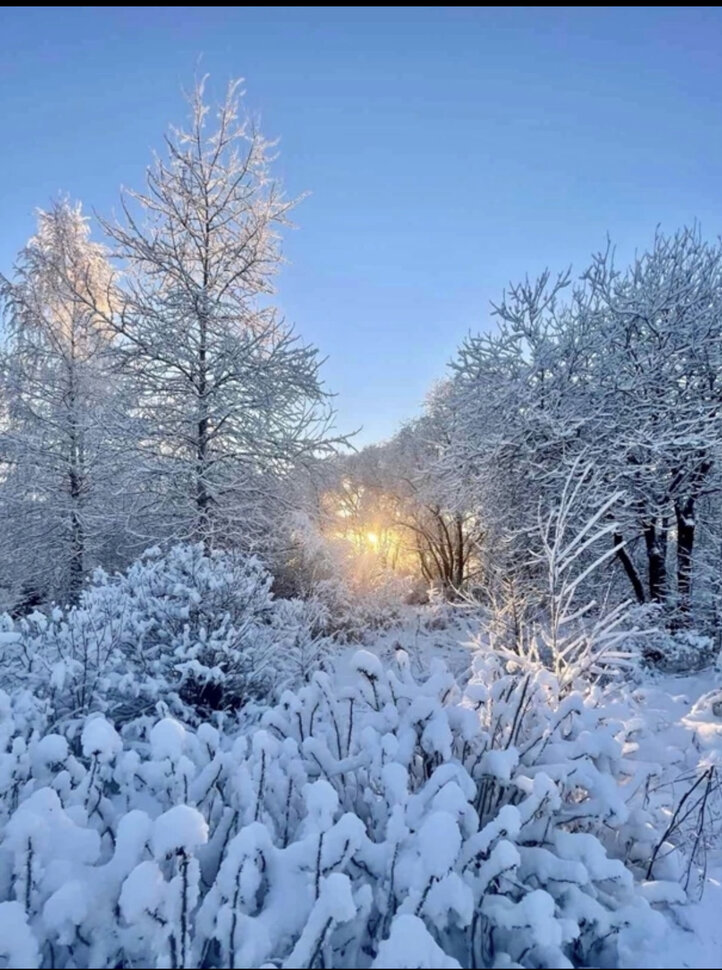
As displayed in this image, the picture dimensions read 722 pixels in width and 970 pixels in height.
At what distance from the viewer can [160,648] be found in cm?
457

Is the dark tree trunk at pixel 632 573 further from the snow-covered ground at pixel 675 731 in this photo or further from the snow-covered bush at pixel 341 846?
the snow-covered bush at pixel 341 846

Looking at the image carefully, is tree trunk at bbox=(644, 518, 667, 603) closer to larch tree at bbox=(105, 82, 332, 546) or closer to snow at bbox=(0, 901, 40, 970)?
larch tree at bbox=(105, 82, 332, 546)

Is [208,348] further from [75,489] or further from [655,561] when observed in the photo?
[655,561]

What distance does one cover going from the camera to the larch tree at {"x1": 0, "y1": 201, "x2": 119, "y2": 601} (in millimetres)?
10078

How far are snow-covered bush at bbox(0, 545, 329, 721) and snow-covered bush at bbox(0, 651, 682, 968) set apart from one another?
135cm

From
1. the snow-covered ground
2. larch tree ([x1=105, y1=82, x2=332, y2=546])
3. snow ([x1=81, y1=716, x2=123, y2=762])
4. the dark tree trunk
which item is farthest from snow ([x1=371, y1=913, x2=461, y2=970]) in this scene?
the dark tree trunk

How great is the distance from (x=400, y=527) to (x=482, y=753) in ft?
58.2

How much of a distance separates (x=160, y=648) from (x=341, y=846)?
3.43 meters

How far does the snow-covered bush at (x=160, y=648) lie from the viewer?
3955 millimetres

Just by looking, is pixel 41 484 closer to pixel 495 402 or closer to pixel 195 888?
pixel 495 402

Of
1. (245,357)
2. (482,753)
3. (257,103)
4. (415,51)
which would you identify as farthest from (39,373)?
(482,753)

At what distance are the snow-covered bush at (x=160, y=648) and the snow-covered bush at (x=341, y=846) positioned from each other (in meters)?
1.35

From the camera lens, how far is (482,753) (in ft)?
7.88

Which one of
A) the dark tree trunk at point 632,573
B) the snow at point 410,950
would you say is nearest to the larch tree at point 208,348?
the dark tree trunk at point 632,573
